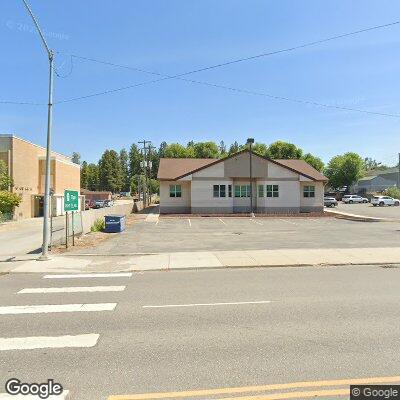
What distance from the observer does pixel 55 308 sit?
8156 millimetres

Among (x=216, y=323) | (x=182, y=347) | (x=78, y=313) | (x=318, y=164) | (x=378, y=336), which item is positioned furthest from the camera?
(x=318, y=164)

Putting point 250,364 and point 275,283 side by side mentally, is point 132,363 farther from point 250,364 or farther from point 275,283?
point 275,283

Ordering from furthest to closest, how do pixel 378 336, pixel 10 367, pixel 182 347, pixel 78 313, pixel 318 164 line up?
pixel 318 164 < pixel 78 313 < pixel 378 336 < pixel 182 347 < pixel 10 367

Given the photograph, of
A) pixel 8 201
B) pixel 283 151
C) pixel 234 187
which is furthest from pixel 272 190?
pixel 283 151

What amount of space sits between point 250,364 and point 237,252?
11.3 metres

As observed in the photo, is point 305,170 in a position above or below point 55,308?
above

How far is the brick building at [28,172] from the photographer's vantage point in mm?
35938

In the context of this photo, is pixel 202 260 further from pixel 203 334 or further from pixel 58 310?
pixel 203 334

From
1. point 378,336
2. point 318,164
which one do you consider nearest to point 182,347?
point 378,336

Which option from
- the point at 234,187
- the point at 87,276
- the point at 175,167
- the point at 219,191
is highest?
the point at 175,167

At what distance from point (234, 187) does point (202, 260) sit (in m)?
27.4

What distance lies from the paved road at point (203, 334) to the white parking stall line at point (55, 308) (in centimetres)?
4

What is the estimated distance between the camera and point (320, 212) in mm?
42188

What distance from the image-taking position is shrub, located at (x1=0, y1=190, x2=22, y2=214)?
32250 millimetres
